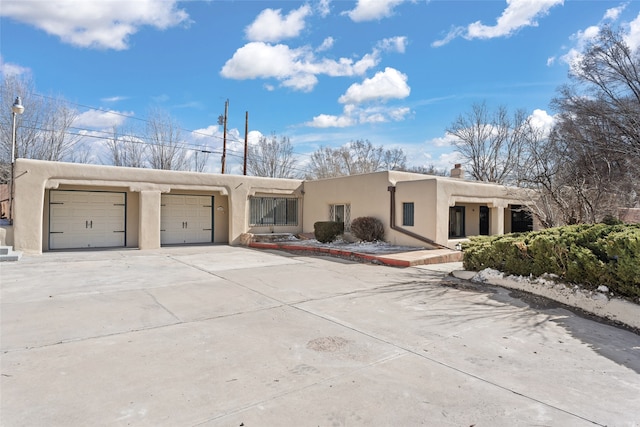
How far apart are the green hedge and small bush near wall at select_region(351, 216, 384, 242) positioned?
6.22 meters

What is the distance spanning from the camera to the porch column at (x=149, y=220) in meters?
14.6

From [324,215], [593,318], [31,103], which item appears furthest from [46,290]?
[31,103]

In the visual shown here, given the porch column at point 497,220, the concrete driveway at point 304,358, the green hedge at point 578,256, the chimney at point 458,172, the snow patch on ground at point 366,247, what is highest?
the chimney at point 458,172

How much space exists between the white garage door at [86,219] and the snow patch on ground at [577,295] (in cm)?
1395

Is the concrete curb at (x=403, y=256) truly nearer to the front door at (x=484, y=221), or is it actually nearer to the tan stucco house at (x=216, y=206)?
the tan stucco house at (x=216, y=206)

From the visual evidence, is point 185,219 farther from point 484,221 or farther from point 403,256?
point 484,221

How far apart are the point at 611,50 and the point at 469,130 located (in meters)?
21.7

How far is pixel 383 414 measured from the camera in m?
2.88

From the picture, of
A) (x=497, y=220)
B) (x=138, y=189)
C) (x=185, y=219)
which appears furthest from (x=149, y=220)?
(x=497, y=220)

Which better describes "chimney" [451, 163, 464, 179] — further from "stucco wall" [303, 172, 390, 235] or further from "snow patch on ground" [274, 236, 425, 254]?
"snow patch on ground" [274, 236, 425, 254]

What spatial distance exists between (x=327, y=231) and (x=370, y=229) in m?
1.82

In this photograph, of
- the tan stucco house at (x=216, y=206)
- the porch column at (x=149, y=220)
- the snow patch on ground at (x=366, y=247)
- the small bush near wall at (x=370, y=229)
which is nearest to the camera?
the snow patch on ground at (x=366, y=247)

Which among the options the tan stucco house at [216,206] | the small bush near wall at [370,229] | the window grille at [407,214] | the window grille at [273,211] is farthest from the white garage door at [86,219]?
the window grille at [407,214]

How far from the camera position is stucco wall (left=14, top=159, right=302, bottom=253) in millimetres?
12367
